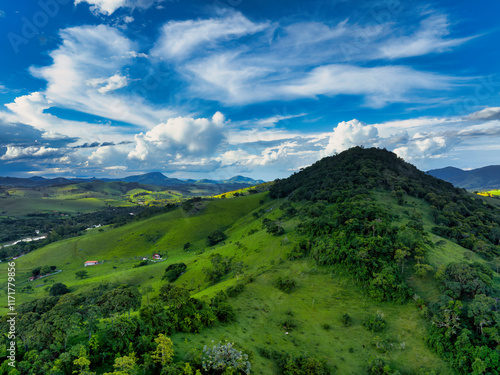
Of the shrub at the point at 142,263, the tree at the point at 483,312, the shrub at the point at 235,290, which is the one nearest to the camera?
the tree at the point at 483,312

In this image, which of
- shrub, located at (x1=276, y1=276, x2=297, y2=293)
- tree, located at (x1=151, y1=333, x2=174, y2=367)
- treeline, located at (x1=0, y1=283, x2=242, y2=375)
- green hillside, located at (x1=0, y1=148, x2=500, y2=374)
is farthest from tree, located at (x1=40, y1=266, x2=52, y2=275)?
tree, located at (x1=151, y1=333, x2=174, y2=367)

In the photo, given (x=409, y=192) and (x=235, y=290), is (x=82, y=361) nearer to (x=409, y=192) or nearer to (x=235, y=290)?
(x=235, y=290)

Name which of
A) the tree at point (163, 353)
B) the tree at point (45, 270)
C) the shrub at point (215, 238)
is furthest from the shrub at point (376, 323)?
the tree at point (45, 270)

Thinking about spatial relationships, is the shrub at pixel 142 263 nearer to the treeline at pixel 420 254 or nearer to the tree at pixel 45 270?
the tree at pixel 45 270

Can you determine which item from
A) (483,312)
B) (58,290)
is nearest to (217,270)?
(58,290)

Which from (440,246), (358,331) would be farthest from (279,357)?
(440,246)

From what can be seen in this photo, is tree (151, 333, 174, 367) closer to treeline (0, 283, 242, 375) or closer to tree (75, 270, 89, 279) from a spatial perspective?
treeline (0, 283, 242, 375)
